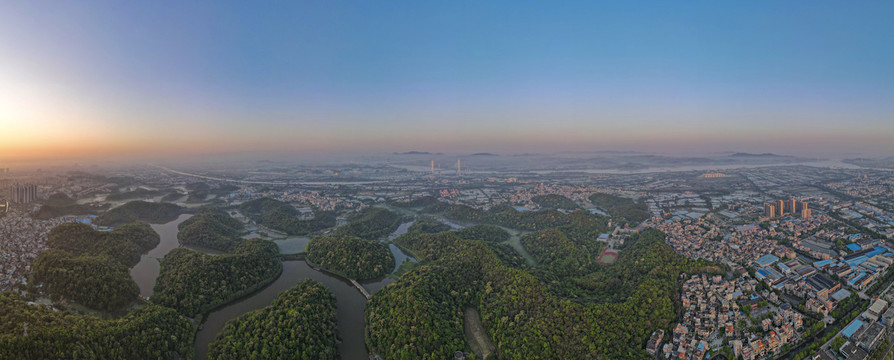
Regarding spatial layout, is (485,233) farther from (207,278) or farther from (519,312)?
(207,278)

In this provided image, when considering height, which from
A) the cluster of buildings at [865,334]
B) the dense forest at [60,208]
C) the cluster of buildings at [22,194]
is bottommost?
the cluster of buildings at [865,334]

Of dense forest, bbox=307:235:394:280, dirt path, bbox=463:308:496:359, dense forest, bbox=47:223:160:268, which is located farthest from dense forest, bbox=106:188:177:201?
dirt path, bbox=463:308:496:359

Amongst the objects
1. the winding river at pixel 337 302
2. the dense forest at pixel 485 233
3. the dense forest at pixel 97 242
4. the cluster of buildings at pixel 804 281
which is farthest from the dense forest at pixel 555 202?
the dense forest at pixel 97 242

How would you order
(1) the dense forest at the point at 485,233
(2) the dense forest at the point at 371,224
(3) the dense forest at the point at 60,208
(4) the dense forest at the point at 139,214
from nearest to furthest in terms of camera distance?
(1) the dense forest at the point at 485,233 → (3) the dense forest at the point at 60,208 → (2) the dense forest at the point at 371,224 → (4) the dense forest at the point at 139,214

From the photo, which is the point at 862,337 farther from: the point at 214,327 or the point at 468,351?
the point at 214,327

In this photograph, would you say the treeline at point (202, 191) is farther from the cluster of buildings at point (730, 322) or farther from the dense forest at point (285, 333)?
the cluster of buildings at point (730, 322)

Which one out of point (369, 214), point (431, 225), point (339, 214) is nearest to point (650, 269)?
point (431, 225)

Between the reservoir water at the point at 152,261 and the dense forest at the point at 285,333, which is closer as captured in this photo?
the dense forest at the point at 285,333

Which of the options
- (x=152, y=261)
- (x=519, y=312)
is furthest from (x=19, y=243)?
(x=519, y=312)
